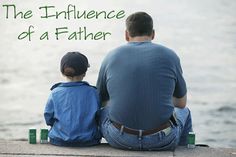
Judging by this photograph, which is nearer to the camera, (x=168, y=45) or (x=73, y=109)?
(x=73, y=109)

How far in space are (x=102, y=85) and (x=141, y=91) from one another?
0.33m

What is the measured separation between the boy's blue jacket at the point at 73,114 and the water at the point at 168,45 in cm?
446

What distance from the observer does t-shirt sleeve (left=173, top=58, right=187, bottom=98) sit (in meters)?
5.19

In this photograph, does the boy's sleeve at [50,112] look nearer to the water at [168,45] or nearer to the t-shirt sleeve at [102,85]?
the t-shirt sleeve at [102,85]

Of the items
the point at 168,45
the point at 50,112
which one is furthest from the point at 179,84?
the point at 168,45

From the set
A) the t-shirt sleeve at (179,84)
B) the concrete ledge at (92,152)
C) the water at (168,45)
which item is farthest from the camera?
the water at (168,45)

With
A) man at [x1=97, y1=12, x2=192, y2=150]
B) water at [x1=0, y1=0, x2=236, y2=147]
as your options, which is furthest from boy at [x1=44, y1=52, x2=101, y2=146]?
water at [x1=0, y1=0, x2=236, y2=147]

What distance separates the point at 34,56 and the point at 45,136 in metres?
9.43

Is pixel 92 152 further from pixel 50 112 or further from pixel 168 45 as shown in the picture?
pixel 168 45

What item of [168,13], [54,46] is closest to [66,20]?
[54,46]

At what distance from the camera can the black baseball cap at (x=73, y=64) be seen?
5.35m

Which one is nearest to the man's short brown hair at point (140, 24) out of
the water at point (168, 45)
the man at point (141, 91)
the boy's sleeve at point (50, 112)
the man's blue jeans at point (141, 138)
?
the man at point (141, 91)

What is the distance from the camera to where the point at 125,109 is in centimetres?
509

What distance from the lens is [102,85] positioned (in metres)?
5.30
